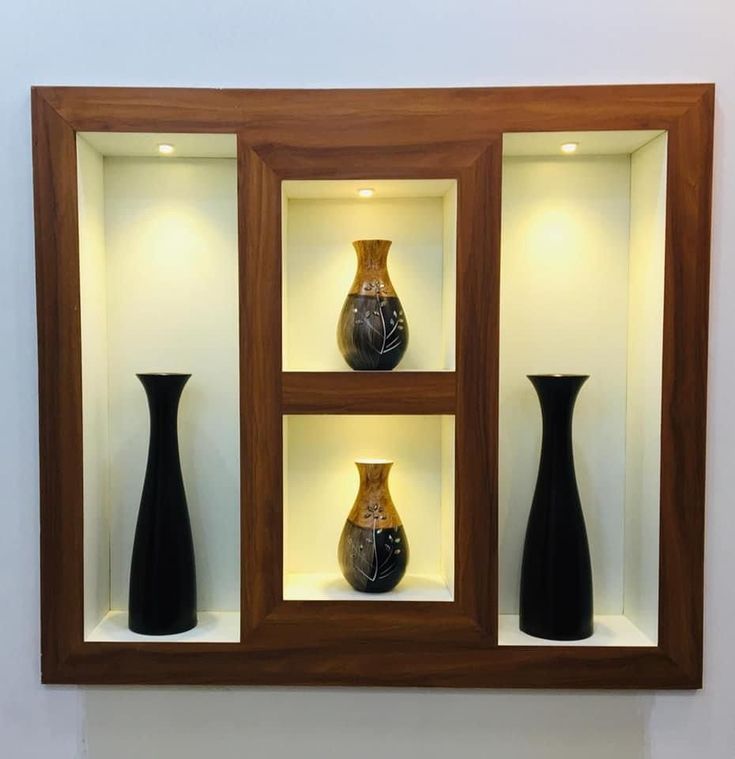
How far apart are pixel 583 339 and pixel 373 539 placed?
1.63ft

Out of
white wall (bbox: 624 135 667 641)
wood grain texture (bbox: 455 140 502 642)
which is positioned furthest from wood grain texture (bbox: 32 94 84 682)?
white wall (bbox: 624 135 667 641)

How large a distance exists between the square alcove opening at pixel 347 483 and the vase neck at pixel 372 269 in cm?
23

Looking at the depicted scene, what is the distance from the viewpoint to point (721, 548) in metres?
1.05

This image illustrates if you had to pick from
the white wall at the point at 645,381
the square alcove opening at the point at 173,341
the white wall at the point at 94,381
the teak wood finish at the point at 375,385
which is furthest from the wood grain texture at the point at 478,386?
the white wall at the point at 94,381

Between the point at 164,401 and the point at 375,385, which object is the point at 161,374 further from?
the point at 375,385

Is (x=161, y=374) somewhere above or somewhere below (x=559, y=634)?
above

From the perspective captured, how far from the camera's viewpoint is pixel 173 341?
117cm

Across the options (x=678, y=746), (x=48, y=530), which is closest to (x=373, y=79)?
(x=48, y=530)

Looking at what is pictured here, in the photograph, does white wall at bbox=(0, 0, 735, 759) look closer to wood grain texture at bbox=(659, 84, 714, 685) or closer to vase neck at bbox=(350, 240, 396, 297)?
wood grain texture at bbox=(659, 84, 714, 685)

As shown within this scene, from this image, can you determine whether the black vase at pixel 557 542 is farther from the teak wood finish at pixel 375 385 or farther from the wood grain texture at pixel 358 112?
the wood grain texture at pixel 358 112

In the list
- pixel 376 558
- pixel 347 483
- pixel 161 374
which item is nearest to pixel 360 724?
pixel 376 558

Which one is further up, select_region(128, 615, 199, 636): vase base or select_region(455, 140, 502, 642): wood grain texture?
select_region(455, 140, 502, 642): wood grain texture

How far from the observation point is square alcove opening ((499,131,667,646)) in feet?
3.77

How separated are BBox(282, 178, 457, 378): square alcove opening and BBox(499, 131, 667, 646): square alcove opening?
0.40 ft
